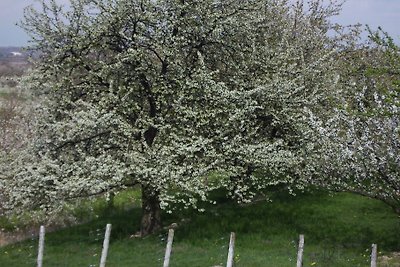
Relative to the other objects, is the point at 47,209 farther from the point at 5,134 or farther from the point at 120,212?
the point at 5,134

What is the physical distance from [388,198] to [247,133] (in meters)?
6.49

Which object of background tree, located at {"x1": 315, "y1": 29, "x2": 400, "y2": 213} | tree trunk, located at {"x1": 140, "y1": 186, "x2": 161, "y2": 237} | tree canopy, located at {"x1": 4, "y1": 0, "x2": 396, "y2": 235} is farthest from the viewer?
tree trunk, located at {"x1": 140, "y1": 186, "x2": 161, "y2": 237}

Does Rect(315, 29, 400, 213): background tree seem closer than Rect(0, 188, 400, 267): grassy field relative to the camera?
Yes

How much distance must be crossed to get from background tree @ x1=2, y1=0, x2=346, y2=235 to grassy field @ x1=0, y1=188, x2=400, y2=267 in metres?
1.74

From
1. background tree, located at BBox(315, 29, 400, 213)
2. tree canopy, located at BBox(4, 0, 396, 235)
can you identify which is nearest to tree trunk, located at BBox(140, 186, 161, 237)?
tree canopy, located at BBox(4, 0, 396, 235)

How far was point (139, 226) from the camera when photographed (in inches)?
973

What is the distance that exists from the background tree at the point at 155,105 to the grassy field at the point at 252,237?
5.71 ft

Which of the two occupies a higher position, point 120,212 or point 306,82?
point 306,82

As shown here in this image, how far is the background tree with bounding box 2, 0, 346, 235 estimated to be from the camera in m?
20.6

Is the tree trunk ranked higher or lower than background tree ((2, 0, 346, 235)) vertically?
lower

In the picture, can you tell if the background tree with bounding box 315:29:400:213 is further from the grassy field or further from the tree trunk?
the tree trunk

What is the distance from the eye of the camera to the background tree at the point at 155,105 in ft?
67.6

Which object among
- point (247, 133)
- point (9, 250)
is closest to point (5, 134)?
point (9, 250)

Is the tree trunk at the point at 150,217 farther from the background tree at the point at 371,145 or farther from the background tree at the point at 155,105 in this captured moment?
the background tree at the point at 371,145
